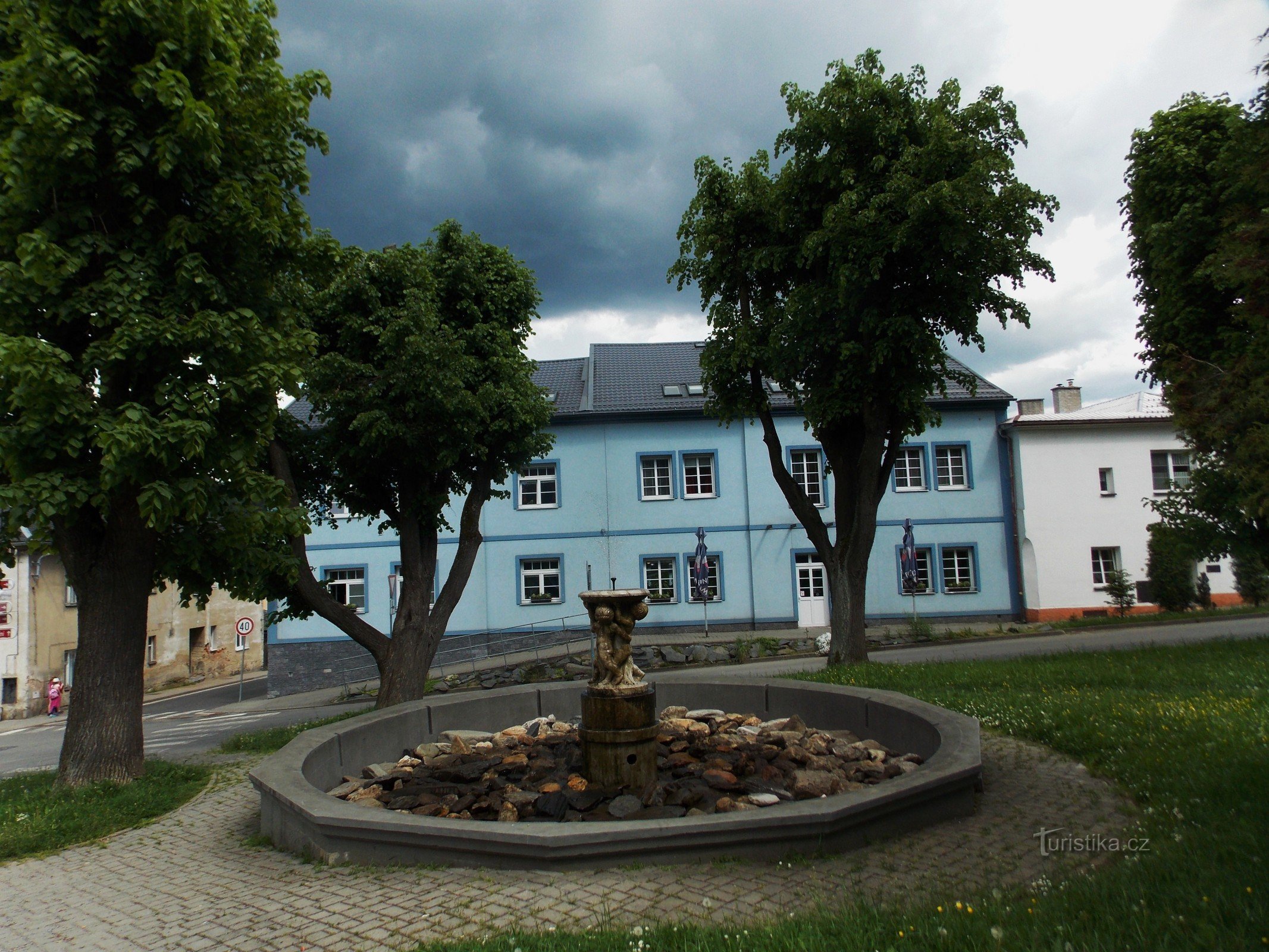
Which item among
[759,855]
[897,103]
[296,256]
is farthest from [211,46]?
[897,103]

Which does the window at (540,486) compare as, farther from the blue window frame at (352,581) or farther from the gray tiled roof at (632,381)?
the blue window frame at (352,581)

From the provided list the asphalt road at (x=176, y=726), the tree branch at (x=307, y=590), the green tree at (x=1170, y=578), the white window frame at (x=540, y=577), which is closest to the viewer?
the tree branch at (x=307, y=590)

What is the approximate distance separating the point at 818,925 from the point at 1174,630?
71.9 feet

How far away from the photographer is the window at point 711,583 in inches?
1152

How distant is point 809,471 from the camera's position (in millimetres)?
30016

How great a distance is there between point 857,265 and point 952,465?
59.1 ft

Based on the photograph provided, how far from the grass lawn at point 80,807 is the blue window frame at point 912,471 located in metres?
24.7

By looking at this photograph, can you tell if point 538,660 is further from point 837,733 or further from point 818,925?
point 818,925

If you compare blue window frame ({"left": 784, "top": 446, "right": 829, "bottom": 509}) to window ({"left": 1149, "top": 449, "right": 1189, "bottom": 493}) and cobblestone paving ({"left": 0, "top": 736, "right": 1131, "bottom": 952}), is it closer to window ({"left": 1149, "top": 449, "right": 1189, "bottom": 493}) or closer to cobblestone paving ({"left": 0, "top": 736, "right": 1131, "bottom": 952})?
window ({"left": 1149, "top": 449, "right": 1189, "bottom": 493})

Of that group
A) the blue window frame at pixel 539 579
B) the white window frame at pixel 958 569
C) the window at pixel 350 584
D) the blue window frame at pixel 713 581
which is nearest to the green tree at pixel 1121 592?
the white window frame at pixel 958 569

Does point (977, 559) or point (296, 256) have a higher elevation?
point (296, 256)

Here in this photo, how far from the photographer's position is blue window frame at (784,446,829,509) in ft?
98.3

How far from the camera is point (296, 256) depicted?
10570mm

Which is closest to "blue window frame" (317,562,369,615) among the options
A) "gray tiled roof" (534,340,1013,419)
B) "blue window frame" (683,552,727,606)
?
"gray tiled roof" (534,340,1013,419)
